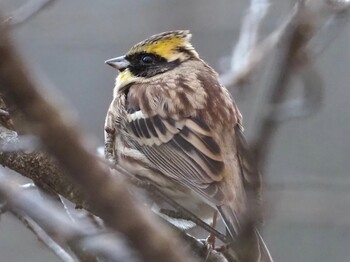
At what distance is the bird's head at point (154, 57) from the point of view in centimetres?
396

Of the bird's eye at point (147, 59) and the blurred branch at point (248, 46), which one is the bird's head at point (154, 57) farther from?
the blurred branch at point (248, 46)

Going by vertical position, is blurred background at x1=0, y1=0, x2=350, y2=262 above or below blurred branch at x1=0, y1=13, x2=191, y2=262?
below

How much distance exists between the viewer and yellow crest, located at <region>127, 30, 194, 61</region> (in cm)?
397

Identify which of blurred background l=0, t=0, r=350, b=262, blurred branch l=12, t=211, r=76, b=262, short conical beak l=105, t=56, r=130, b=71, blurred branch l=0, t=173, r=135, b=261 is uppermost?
blurred branch l=0, t=173, r=135, b=261

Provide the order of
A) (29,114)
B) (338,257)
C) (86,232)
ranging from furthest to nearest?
(338,257) → (86,232) → (29,114)

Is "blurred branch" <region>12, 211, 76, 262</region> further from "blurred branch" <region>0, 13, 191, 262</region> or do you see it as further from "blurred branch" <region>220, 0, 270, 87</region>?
"blurred branch" <region>0, 13, 191, 262</region>

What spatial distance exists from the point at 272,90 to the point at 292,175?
4989mm

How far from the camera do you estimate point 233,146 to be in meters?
3.25

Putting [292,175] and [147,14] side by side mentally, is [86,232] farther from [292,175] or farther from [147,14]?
[147,14]

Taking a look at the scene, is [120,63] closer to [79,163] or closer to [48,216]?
[48,216]

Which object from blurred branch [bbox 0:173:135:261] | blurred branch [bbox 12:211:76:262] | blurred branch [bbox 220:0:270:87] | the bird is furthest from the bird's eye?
blurred branch [bbox 0:173:135:261]

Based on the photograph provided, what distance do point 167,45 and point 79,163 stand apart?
2922 millimetres

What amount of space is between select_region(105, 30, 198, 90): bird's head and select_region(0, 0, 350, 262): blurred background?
1.20m

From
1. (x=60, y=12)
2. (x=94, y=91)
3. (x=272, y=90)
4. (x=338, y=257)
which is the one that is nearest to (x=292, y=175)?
(x=338, y=257)
